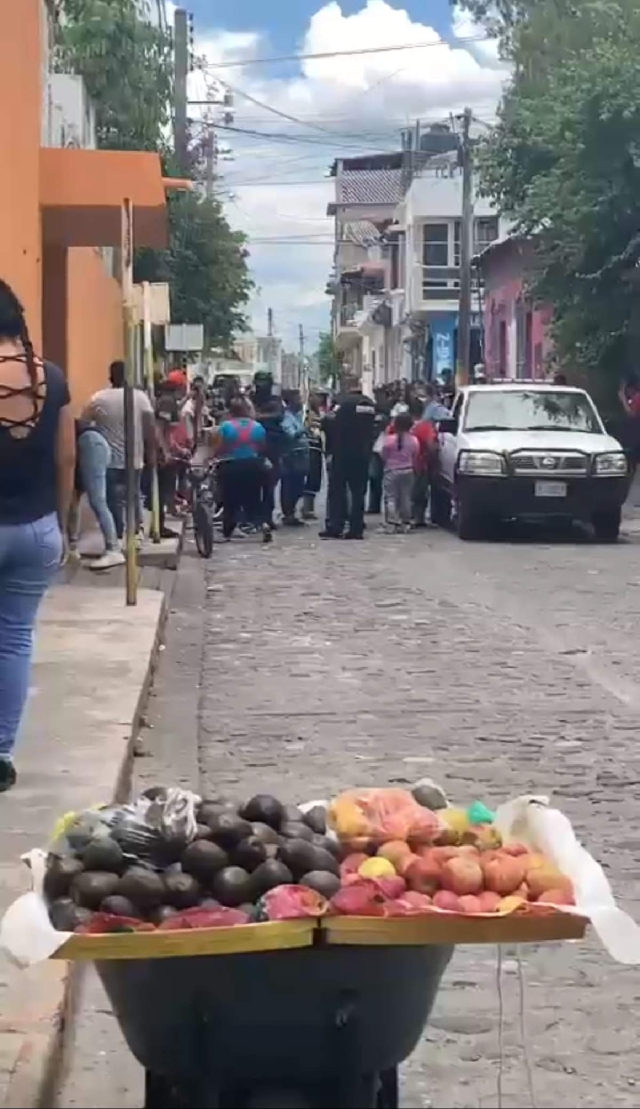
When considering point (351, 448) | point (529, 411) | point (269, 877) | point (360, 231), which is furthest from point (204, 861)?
point (360, 231)

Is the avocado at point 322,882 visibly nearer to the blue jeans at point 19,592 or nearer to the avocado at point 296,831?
the avocado at point 296,831

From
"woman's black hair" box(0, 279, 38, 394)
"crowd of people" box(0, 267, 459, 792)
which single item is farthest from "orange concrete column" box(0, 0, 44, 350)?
"woman's black hair" box(0, 279, 38, 394)

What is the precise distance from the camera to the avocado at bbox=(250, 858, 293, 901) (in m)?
3.63

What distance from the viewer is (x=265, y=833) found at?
384 cm

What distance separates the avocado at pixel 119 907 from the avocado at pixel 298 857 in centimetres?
31

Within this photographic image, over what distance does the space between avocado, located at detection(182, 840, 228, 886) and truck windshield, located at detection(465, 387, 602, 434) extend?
17575 mm

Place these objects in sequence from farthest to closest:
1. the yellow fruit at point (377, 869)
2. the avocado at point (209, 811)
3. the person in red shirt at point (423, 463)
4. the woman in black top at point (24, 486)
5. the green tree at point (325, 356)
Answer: the green tree at point (325, 356), the person in red shirt at point (423, 463), the woman in black top at point (24, 486), the avocado at point (209, 811), the yellow fruit at point (377, 869)

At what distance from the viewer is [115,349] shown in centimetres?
2877

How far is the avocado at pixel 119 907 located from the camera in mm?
3562

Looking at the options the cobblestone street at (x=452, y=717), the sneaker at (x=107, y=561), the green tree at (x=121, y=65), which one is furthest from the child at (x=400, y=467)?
the green tree at (x=121, y=65)

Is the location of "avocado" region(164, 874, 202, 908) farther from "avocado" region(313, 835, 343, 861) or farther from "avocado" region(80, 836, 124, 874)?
"avocado" region(313, 835, 343, 861)

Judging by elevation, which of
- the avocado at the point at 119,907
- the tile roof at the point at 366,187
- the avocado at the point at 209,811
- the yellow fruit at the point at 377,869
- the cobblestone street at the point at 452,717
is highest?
the tile roof at the point at 366,187

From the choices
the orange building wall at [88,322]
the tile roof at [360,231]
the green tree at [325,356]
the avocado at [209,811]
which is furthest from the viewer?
the green tree at [325,356]

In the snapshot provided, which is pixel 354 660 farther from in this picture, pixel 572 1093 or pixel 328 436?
pixel 328 436
